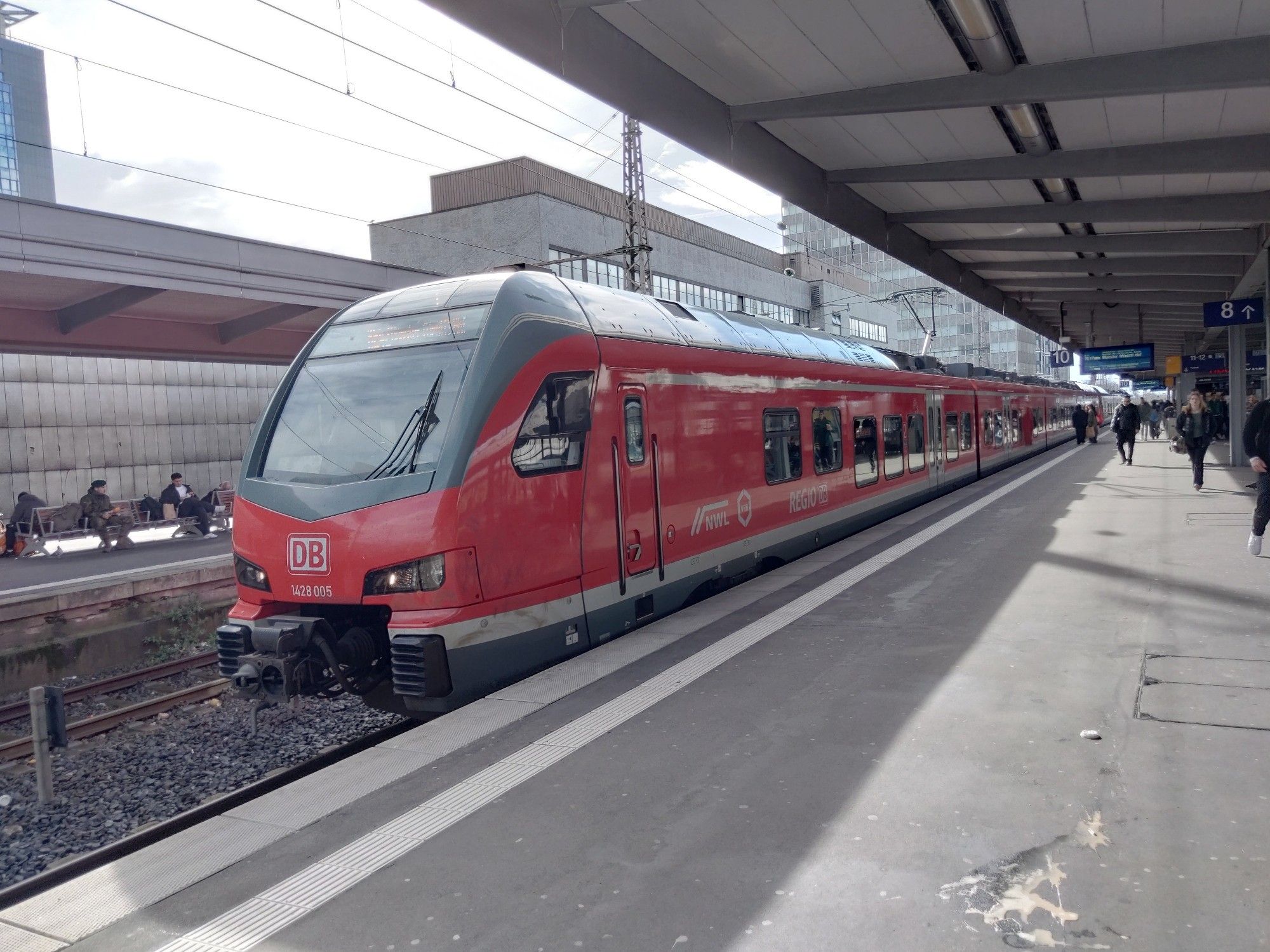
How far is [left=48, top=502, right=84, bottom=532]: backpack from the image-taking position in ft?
62.5

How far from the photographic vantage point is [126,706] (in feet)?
30.5

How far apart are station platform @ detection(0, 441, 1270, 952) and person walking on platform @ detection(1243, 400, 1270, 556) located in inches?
83.5

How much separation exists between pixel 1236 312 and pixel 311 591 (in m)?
18.2

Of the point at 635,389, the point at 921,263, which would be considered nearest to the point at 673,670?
the point at 635,389

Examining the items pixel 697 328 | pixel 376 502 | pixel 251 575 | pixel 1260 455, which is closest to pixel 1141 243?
pixel 1260 455

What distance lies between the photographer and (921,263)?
58.7 feet

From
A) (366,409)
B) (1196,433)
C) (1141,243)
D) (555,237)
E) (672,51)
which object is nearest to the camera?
(366,409)

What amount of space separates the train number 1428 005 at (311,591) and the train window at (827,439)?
6759 mm

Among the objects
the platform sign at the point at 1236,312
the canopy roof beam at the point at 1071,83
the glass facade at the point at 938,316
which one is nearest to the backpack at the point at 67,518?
the canopy roof beam at the point at 1071,83

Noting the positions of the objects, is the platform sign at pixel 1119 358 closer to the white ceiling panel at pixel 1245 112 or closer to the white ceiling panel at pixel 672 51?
the white ceiling panel at pixel 1245 112

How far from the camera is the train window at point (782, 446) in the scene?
33.1ft

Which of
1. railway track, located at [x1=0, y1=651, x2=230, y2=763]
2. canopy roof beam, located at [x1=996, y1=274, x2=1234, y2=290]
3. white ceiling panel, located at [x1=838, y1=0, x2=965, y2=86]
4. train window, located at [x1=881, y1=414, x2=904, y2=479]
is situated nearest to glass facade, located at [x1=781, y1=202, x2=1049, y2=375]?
canopy roof beam, located at [x1=996, y1=274, x2=1234, y2=290]

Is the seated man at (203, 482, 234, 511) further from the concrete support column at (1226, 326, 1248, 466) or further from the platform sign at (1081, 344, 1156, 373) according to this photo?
the platform sign at (1081, 344, 1156, 373)

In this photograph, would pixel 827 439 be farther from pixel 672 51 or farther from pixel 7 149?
pixel 7 149
